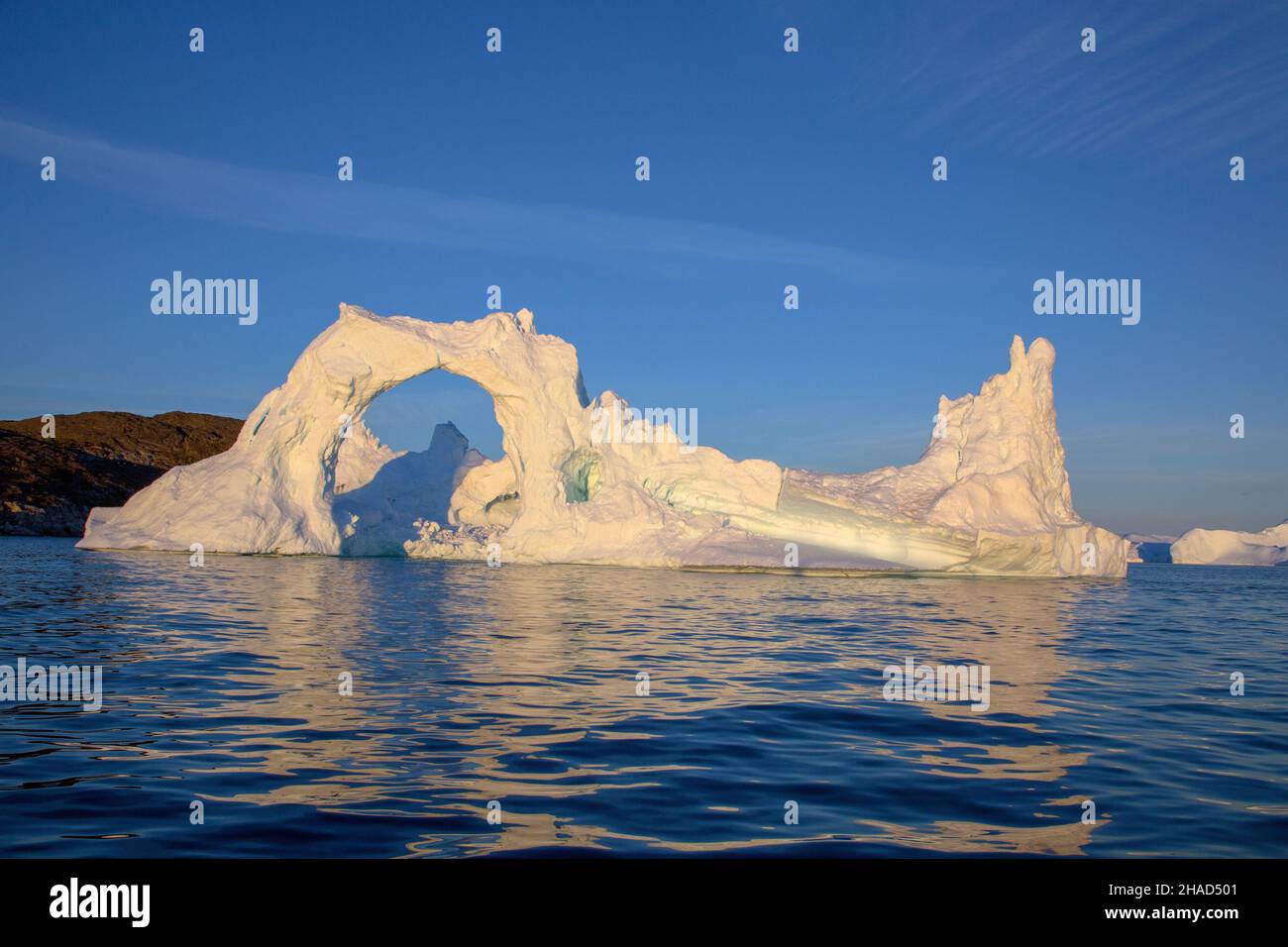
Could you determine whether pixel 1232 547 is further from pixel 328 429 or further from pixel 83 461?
pixel 83 461

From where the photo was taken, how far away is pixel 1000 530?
95.9 feet

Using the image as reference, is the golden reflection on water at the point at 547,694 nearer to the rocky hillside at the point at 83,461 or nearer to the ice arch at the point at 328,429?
the ice arch at the point at 328,429

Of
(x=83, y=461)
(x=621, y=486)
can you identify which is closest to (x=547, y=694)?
(x=621, y=486)

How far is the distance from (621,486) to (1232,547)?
49143 mm

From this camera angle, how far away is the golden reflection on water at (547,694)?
5.07m

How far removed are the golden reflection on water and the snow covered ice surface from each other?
374 inches

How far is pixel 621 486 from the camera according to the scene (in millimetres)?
32219

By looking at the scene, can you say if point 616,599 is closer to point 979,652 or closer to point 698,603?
point 698,603

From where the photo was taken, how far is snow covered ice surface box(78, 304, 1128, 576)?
2989cm

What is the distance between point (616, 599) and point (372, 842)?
15650 millimetres

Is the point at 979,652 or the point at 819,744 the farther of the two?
the point at 979,652
